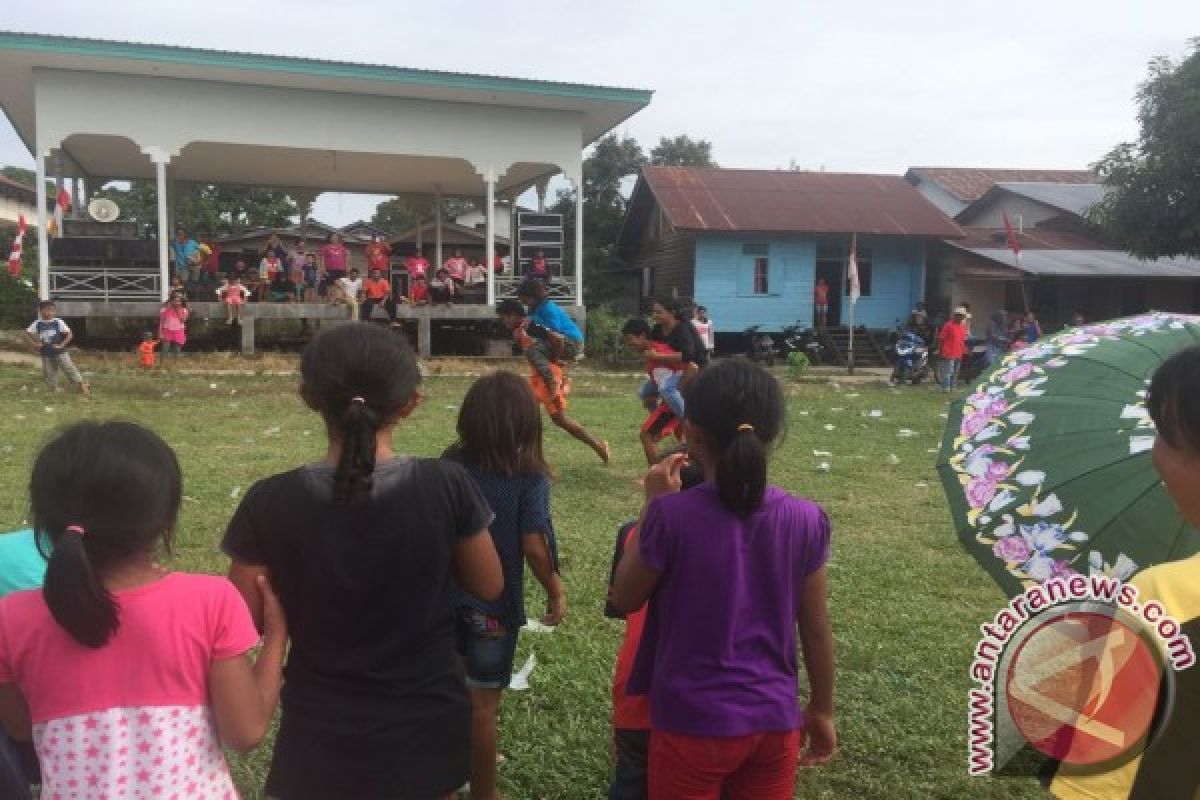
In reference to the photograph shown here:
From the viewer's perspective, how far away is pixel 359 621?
1863 millimetres

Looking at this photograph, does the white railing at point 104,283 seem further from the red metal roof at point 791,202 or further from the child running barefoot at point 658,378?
the child running barefoot at point 658,378

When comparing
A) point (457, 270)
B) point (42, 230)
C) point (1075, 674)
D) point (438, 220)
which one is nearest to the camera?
point (1075, 674)

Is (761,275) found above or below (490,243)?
below

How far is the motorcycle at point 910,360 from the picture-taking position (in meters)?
17.5

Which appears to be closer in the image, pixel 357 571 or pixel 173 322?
pixel 357 571

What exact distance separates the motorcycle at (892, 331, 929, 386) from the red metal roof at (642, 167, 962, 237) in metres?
6.28

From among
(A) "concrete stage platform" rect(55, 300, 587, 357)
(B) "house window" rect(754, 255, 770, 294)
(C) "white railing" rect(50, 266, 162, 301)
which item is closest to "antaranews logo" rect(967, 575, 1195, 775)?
(A) "concrete stage platform" rect(55, 300, 587, 357)

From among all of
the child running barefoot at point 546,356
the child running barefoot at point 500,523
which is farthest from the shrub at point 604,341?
the child running barefoot at point 500,523

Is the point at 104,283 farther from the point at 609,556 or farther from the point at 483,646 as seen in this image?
the point at 483,646

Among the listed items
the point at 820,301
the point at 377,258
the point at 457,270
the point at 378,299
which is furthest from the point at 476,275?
the point at 820,301

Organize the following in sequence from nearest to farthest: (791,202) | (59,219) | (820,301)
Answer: (59,219) < (820,301) < (791,202)

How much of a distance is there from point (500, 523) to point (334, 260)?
17.0m

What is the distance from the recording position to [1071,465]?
2.17 meters

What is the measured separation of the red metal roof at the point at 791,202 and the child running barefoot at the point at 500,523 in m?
21.0
